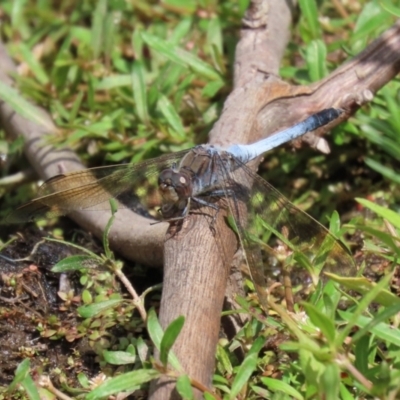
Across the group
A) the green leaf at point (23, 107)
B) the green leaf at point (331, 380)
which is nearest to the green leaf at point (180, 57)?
the green leaf at point (23, 107)

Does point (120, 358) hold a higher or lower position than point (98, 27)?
lower

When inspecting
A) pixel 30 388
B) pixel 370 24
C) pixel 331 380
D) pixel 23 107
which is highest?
pixel 370 24

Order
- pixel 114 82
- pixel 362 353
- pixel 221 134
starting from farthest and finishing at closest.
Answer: pixel 114 82 → pixel 221 134 → pixel 362 353

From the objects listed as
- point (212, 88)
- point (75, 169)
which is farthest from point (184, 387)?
point (212, 88)

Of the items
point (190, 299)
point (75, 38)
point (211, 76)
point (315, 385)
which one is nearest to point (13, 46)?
point (75, 38)

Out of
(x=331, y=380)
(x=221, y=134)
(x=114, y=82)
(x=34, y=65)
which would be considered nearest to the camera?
(x=331, y=380)

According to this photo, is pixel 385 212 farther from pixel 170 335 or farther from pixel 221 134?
pixel 221 134
